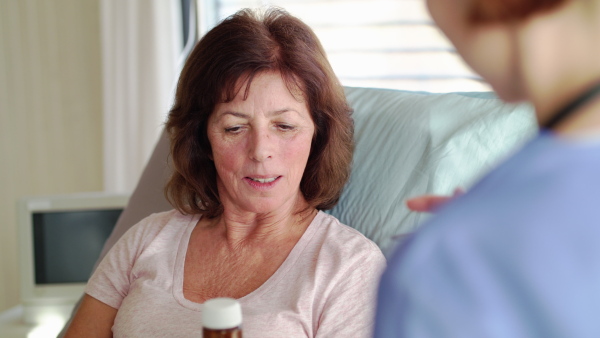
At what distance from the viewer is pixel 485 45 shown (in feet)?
1.40

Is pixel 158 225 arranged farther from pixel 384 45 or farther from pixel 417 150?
pixel 384 45

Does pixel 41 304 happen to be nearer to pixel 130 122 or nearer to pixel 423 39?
pixel 130 122

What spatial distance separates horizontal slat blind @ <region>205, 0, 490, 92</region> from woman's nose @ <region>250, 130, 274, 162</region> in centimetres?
131

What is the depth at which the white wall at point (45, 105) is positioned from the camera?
124 inches

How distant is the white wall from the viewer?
3148 mm

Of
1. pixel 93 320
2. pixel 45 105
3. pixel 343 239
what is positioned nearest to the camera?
pixel 343 239

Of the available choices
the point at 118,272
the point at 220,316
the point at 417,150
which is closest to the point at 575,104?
the point at 220,316

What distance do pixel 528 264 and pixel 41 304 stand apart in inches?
73.7

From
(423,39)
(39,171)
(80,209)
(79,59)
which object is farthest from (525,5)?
(39,171)

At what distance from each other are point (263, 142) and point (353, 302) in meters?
0.34

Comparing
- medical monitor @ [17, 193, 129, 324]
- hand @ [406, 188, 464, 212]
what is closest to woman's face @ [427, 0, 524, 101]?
hand @ [406, 188, 464, 212]

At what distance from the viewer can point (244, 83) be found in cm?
129

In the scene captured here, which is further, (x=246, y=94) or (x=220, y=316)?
(x=246, y=94)

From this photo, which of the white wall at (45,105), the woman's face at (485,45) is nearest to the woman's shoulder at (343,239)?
the woman's face at (485,45)
